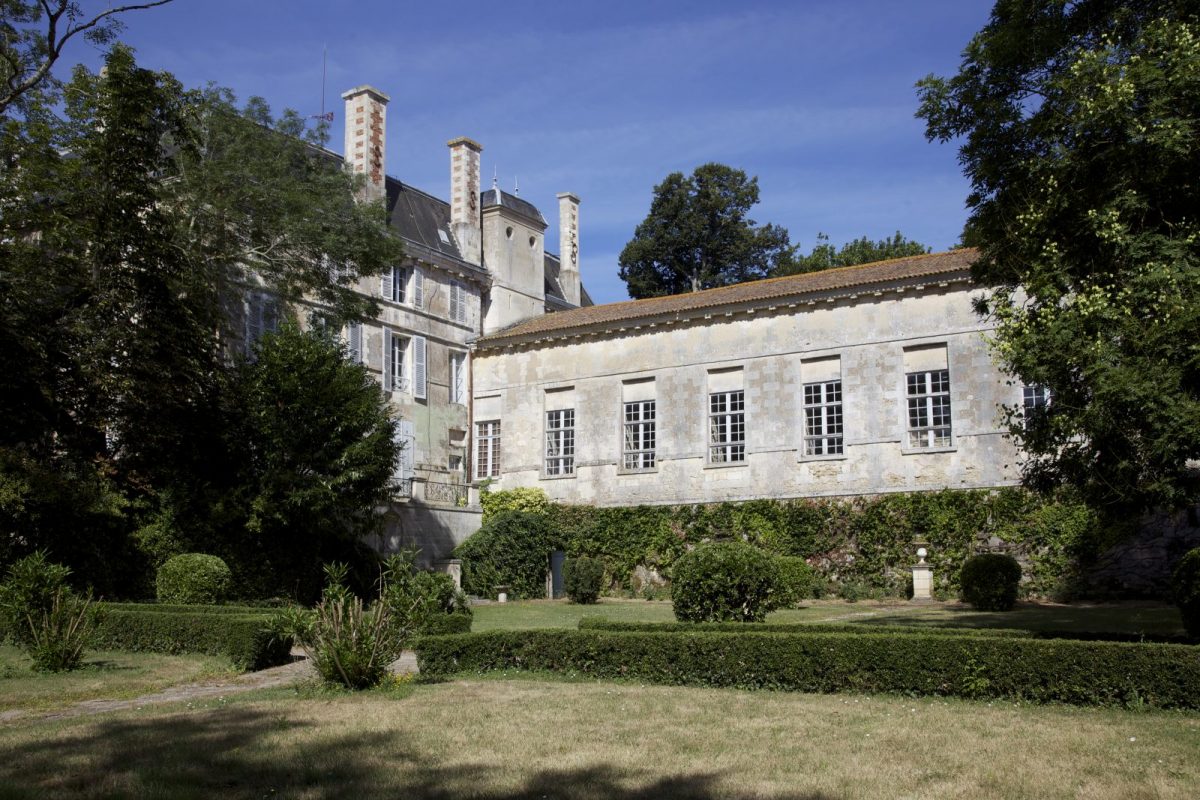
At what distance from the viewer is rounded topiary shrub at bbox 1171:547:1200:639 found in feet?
37.6

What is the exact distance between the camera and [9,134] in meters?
18.4

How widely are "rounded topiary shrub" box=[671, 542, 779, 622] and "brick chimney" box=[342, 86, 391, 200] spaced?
20241 millimetres

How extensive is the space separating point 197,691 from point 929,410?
64.3 feet

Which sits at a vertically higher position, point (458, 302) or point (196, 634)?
point (458, 302)

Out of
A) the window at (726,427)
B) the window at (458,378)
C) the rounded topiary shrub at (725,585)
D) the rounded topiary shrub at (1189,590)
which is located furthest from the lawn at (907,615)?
the window at (458,378)

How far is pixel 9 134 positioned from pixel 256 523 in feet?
28.3

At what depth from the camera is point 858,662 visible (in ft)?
34.0

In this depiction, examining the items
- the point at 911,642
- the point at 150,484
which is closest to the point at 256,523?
the point at 150,484

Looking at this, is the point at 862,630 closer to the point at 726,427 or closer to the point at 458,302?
the point at 726,427

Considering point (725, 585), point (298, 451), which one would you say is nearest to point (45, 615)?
point (725, 585)

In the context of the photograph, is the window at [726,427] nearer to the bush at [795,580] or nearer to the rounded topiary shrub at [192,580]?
the bush at [795,580]

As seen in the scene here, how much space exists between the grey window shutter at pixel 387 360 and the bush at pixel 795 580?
12269 millimetres

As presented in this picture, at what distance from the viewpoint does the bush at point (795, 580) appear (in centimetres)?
2306

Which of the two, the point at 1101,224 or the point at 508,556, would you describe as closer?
the point at 1101,224
